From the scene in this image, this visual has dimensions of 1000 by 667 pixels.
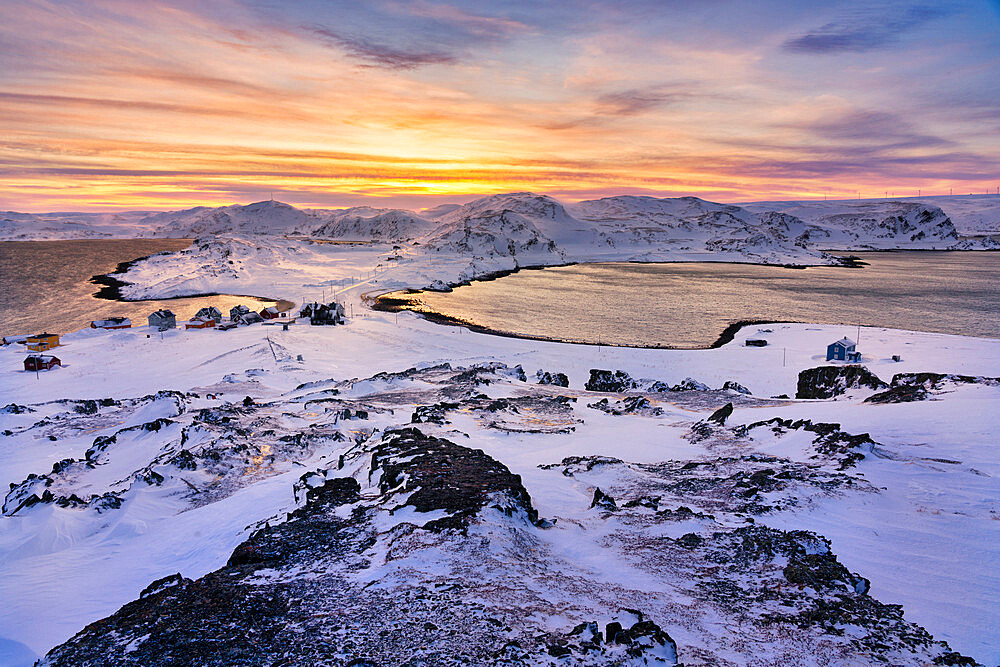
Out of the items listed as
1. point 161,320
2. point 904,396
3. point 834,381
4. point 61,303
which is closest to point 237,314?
point 161,320

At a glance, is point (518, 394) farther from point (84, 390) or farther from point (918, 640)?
point (84, 390)

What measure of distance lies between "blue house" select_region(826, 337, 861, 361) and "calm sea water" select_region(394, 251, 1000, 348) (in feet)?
36.5

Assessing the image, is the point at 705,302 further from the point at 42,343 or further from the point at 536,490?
the point at 42,343

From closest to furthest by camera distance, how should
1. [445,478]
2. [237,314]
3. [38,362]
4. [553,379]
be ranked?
[445,478] < [553,379] < [38,362] < [237,314]

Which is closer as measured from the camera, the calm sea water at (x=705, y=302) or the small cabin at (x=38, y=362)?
the small cabin at (x=38, y=362)

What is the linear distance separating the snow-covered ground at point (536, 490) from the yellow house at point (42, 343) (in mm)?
10813

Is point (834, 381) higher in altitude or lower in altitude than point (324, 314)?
higher

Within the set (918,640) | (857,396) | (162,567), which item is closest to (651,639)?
(918,640)

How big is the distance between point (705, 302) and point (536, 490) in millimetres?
64211

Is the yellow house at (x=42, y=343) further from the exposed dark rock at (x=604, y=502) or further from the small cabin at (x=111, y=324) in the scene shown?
the exposed dark rock at (x=604, y=502)

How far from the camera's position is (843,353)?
3638 centimetres

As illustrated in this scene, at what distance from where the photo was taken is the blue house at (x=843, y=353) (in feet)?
117

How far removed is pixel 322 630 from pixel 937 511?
10.7m

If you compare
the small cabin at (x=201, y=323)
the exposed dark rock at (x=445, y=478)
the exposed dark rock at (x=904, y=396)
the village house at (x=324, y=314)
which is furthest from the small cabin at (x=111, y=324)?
the exposed dark rock at (x=904, y=396)
